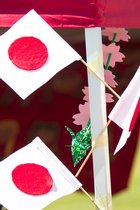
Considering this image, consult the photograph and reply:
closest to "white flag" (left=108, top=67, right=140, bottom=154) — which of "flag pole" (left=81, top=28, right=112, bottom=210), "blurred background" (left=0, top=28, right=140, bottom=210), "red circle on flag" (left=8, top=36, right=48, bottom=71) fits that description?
"flag pole" (left=81, top=28, right=112, bottom=210)

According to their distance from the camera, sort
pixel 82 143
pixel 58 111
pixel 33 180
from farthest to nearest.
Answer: pixel 58 111 → pixel 82 143 → pixel 33 180

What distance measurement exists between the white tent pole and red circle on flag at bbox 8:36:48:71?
0.98 feet

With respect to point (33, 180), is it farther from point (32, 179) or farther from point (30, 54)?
point (30, 54)

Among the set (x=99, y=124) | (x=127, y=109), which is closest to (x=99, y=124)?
(x=99, y=124)

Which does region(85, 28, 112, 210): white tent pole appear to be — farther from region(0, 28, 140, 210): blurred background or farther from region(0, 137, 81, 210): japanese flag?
region(0, 28, 140, 210): blurred background

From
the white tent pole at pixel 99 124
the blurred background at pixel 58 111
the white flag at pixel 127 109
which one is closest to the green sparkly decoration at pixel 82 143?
the white tent pole at pixel 99 124

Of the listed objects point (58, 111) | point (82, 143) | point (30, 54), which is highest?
point (30, 54)

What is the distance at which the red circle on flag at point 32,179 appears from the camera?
2059 mm

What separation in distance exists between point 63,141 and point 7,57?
111 cm

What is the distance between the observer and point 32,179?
2.07 meters

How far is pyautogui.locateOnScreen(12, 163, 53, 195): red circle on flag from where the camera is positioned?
6.75 ft

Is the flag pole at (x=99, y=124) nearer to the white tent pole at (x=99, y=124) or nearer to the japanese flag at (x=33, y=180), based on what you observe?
the white tent pole at (x=99, y=124)

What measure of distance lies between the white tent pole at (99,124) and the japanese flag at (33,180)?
11.9 inches

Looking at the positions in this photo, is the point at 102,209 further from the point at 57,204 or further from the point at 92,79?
the point at 57,204
